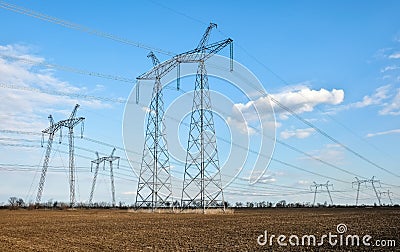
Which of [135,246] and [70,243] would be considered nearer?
[135,246]

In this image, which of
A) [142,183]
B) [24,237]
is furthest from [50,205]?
[24,237]

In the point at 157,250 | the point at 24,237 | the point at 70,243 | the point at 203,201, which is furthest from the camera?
the point at 203,201

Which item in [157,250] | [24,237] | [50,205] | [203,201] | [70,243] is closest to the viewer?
[157,250]

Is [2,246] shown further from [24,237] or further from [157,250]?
[157,250]

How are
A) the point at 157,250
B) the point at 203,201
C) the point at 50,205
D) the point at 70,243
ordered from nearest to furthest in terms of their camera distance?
the point at 157,250, the point at 70,243, the point at 203,201, the point at 50,205

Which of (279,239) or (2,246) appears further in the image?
(279,239)

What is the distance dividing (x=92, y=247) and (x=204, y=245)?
18.0 feet

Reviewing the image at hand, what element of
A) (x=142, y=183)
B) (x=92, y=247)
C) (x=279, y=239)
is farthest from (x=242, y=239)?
(x=142, y=183)

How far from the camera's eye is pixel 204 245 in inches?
873

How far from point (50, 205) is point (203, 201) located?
78303mm

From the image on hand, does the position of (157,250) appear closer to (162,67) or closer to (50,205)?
(162,67)

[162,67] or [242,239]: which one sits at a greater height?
[162,67]

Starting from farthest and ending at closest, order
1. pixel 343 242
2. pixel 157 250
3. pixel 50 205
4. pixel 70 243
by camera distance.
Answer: pixel 50 205 → pixel 70 243 → pixel 343 242 → pixel 157 250

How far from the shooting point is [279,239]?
24109 millimetres
